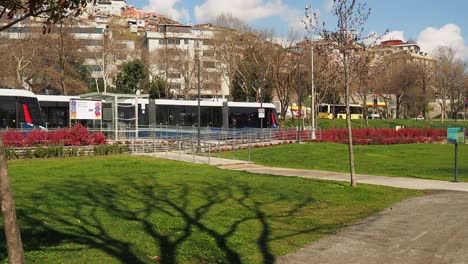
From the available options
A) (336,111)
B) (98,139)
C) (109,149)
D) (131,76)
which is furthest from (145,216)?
(336,111)

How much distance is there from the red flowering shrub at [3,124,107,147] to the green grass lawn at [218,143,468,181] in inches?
313

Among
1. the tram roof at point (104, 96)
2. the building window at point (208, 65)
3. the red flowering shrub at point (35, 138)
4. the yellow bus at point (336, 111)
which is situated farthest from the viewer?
the yellow bus at point (336, 111)

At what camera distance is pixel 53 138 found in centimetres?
2630

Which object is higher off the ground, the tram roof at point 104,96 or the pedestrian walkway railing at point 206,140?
the tram roof at point 104,96

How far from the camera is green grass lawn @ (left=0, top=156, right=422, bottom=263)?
7.01m

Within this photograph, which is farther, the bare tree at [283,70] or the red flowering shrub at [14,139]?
the bare tree at [283,70]

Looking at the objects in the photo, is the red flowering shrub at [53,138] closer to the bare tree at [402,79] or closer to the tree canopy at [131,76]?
the tree canopy at [131,76]

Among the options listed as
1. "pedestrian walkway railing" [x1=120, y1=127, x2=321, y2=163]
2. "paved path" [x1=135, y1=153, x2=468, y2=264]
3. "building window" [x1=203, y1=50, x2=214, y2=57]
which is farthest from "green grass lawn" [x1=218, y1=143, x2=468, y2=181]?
"building window" [x1=203, y1=50, x2=214, y2=57]

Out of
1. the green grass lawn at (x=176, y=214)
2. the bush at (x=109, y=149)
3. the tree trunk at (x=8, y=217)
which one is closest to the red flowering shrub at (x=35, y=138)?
the bush at (x=109, y=149)

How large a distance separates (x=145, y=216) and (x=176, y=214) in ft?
2.22

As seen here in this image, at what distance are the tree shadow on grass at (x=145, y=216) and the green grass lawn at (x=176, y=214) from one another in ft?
0.06

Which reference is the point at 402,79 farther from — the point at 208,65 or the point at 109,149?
the point at 109,149

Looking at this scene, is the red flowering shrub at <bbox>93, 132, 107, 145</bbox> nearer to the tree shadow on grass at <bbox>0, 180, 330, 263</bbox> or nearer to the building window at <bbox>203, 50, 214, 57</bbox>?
the tree shadow on grass at <bbox>0, 180, 330, 263</bbox>

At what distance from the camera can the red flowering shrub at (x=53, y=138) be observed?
25.2m
